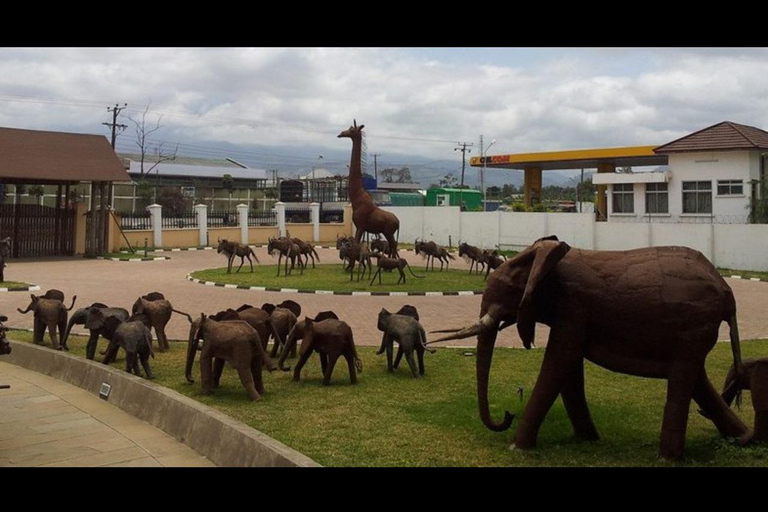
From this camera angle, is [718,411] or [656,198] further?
[656,198]

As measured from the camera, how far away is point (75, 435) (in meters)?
6.70

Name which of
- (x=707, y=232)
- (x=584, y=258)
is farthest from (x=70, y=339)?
(x=707, y=232)

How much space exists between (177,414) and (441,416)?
266cm

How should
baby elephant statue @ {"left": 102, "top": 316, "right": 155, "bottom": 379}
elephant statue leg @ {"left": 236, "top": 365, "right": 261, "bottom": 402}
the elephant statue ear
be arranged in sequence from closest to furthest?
the elephant statue ear < elephant statue leg @ {"left": 236, "top": 365, "right": 261, "bottom": 402} < baby elephant statue @ {"left": 102, "top": 316, "right": 155, "bottom": 379}

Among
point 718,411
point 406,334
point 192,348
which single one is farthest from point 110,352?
point 718,411

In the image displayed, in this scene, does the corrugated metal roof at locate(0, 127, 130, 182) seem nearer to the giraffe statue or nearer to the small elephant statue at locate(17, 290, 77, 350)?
the giraffe statue

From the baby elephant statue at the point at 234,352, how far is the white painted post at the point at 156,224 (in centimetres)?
2779

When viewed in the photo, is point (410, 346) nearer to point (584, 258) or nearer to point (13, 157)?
point (584, 258)

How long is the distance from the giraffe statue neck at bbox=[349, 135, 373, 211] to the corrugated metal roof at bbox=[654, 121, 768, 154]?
18.4 metres

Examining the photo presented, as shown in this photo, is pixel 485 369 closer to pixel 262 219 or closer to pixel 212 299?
pixel 212 299

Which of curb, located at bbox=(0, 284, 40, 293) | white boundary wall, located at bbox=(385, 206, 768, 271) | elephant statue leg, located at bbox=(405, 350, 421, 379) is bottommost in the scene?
elephant statue leg, located at bbox=(405, 350, 421, 379)

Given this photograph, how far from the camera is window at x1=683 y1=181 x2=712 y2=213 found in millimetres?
32719

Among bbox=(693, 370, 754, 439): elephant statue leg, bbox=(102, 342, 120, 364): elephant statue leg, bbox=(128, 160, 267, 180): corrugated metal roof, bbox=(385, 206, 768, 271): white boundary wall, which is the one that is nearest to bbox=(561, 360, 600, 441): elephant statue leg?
bbox=(693, 370, 754, 439): elephant statue leg

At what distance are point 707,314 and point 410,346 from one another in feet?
14.0
